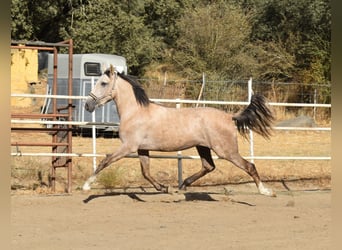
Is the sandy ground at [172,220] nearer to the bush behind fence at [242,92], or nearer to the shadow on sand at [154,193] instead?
the shadow on sand at [154,193]

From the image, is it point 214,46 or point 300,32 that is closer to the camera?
point 214,46

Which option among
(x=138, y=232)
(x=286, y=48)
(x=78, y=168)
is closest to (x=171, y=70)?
(x=286, y=48)

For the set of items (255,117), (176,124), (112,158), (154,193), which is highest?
(255,117)

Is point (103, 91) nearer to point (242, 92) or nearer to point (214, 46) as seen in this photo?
point (242, 92)

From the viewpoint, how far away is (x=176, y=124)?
297 inches

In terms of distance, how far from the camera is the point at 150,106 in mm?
7680

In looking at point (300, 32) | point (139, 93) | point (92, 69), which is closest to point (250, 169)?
point (139, 93)

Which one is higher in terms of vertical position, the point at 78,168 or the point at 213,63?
the point at 213,63

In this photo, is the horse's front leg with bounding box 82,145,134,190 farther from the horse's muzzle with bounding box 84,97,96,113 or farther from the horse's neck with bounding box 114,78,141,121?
the horse's muzzle with bounding box 84,97,96,113

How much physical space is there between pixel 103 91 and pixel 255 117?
2.04 metres

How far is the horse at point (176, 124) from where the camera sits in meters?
7.52

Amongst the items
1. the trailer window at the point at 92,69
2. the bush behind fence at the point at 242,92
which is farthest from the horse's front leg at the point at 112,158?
the bush behind fence at the point at 242,92

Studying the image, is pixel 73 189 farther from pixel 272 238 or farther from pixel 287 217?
pixel 272 238

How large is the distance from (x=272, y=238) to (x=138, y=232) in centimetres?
129
